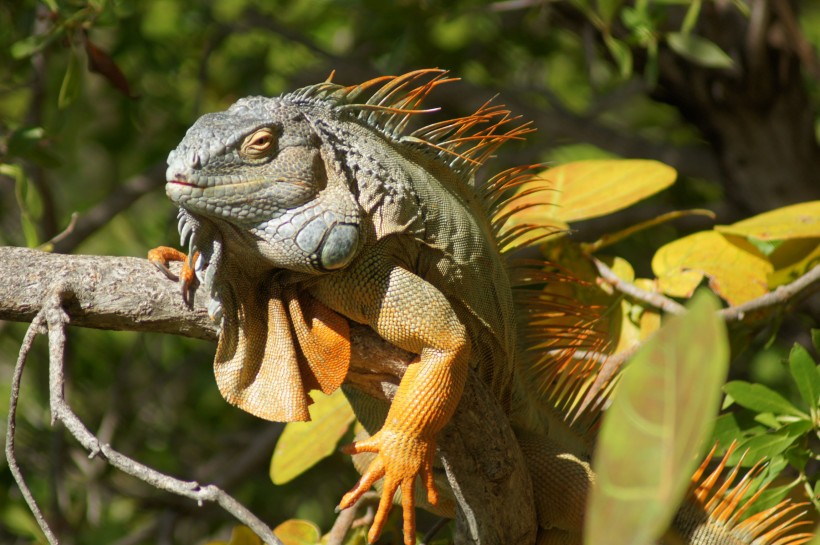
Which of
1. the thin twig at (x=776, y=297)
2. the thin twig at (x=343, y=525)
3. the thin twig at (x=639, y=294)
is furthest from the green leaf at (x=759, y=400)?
the thin twig at (x=343, y=525)

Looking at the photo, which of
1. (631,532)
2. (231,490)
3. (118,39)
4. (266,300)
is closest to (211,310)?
(266,300)

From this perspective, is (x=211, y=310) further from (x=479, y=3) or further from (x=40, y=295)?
(x=479, y=3)

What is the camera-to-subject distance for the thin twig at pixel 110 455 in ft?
A: 6.63

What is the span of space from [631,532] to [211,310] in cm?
162

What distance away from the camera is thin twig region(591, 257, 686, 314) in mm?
3818

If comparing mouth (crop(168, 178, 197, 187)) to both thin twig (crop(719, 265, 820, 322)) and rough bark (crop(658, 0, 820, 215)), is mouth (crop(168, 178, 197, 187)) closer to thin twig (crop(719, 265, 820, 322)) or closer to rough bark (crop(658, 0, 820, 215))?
thin twig (crop(719, 265, 820, 322))

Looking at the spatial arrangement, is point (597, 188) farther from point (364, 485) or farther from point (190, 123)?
point (190, 123)

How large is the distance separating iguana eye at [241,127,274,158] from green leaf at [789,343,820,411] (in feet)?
5.80

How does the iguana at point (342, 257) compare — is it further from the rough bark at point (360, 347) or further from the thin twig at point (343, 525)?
the thin twig at point (343, 525)

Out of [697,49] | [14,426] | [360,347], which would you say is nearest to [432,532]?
[360,347]

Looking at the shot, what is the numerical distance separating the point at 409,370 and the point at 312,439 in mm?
1221

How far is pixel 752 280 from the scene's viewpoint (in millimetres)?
3848

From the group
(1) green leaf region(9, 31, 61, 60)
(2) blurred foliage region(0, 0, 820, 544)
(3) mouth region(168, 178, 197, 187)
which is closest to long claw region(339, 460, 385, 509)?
(3) mouth region(168, 178, 197, 187)

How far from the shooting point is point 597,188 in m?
4.23
